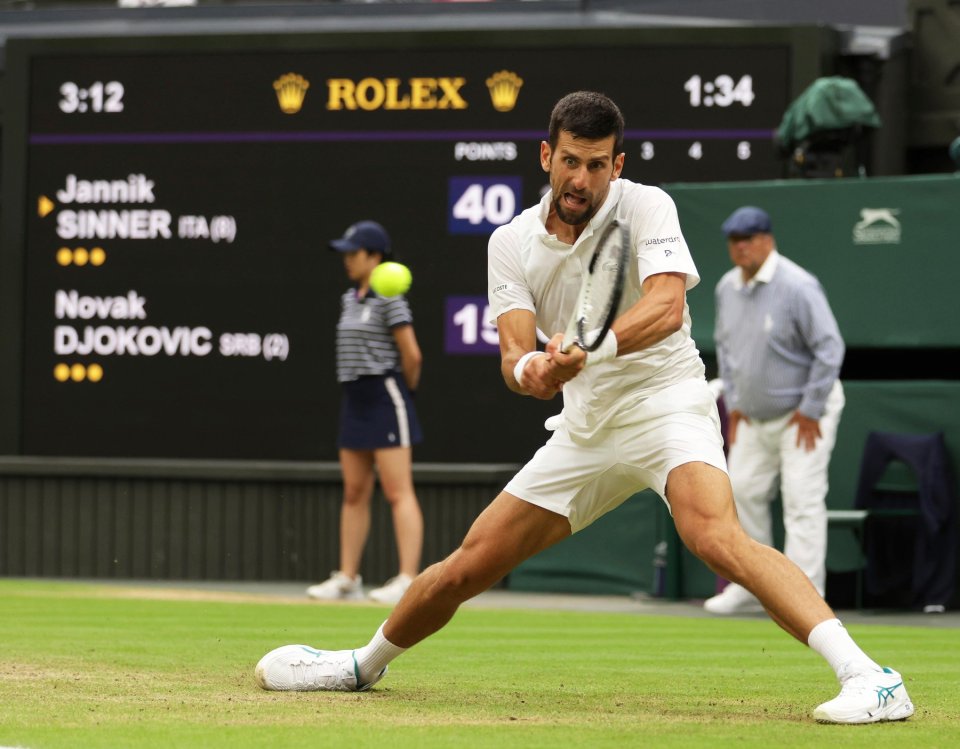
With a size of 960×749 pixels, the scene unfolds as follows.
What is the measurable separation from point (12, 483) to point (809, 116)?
6.17 m

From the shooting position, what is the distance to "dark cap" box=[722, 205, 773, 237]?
35.9 ft

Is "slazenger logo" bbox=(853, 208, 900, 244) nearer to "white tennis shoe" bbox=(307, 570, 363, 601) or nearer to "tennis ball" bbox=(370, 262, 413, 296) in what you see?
"tennis ball" bbox=(370, 262, 413, 296)

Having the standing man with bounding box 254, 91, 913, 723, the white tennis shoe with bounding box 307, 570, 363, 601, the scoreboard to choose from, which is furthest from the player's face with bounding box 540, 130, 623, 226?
the scoreboard

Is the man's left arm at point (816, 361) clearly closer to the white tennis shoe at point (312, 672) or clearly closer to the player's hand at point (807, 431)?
the player's hand at point (807, 431)

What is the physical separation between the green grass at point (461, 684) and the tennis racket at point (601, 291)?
3.76 feet

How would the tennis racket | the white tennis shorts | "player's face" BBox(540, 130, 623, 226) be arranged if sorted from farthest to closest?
1. the white tennis shorts
2. "player's face" BBox(540, 130, 623, 226)
3. the tennis racket

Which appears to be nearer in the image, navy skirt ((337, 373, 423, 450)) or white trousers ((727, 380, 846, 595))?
white trousers ((727, 380, 846, 595))

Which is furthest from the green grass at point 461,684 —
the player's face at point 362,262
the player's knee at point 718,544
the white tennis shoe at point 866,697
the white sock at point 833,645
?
the player's face at point 362,262

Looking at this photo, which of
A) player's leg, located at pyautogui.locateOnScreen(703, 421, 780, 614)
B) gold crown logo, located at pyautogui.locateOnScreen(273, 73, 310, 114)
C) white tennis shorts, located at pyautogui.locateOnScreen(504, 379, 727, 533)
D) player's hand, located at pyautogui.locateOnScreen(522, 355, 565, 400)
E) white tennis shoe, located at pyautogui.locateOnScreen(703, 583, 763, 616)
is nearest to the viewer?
player's hand, located at pyautogui.locateOnScreen(522, 355, 565, 400)

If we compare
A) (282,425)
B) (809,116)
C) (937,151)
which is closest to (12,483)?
(282,425)

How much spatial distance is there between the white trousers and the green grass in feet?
2.36

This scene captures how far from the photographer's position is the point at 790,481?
433 inches

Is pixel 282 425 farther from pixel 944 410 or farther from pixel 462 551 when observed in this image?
pixel 462 551

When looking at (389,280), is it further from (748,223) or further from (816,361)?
(816,361)
